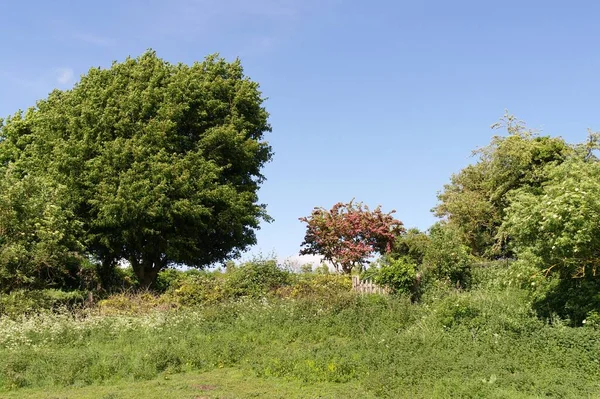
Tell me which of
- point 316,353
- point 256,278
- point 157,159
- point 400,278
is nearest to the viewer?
point 316,353

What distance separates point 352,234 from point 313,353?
1743 cm

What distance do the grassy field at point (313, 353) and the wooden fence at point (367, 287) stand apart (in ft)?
10.9

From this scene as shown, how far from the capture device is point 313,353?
11977 millimetres

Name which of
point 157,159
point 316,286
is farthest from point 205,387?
point 157,159

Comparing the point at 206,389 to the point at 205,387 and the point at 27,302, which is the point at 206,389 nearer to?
the point at 205,387

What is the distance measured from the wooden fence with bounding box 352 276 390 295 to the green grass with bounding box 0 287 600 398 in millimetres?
3326

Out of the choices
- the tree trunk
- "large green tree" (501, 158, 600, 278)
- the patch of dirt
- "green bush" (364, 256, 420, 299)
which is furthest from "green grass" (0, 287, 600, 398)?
the tree trunk

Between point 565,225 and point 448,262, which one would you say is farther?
point 448,262

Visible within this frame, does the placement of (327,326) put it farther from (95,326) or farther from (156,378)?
(95,326)

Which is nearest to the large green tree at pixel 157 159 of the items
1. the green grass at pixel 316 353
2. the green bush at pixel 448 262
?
the green grass at pixel 316 353

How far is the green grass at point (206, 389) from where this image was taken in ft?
31.9

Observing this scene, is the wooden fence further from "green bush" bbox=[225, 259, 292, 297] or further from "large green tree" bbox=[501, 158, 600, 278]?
"large green tree" bbox=[501, 158, 600, 278]

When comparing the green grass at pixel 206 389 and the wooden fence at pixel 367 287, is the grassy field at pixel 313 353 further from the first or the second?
the wooden fence at pixel 367 287

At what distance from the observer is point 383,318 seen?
15.2 metres
